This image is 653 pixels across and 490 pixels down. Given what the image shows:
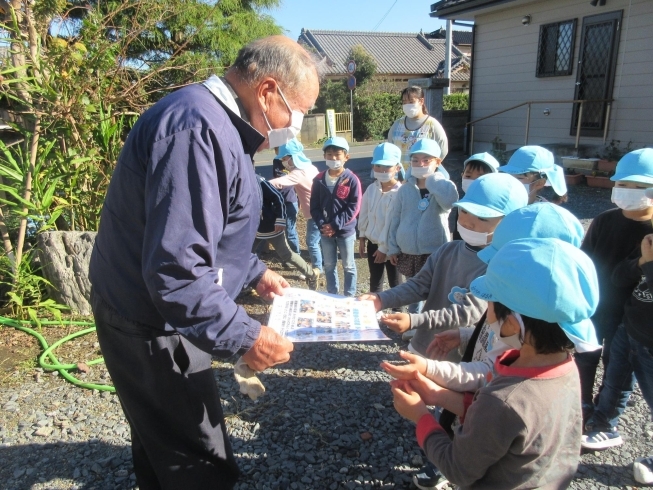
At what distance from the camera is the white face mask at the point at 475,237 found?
91.4 inches

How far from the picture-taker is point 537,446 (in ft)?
4.17

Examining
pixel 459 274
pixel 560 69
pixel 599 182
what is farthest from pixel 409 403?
pixel 560 69

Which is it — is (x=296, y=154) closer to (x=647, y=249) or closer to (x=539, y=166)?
(x=539, y=166)

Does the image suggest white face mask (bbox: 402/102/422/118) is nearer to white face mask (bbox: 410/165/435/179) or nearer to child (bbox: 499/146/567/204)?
white face mask (bbox: 410/165/435/179)

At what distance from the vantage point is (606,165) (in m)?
8.34

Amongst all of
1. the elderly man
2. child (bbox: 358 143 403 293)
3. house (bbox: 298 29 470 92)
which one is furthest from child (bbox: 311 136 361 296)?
house (bbox: 298 29 470 92)

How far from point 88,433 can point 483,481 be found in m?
2.35

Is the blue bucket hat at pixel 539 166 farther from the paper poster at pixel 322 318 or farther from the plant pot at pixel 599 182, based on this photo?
the plant pot at pixel 599 182

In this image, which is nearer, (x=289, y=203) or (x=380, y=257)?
(x=380, y=257)

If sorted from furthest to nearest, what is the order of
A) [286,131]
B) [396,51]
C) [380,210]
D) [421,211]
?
1. [396,51]
2. [380,210]
3. [421,211]
4. [286,131]

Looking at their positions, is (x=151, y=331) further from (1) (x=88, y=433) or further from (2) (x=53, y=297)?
(2) (x=53, y=297)

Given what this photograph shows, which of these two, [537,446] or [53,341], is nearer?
[537,446]

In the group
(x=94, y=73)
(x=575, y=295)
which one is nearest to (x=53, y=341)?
(x=94, y=73)

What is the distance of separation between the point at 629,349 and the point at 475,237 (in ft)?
3.28
